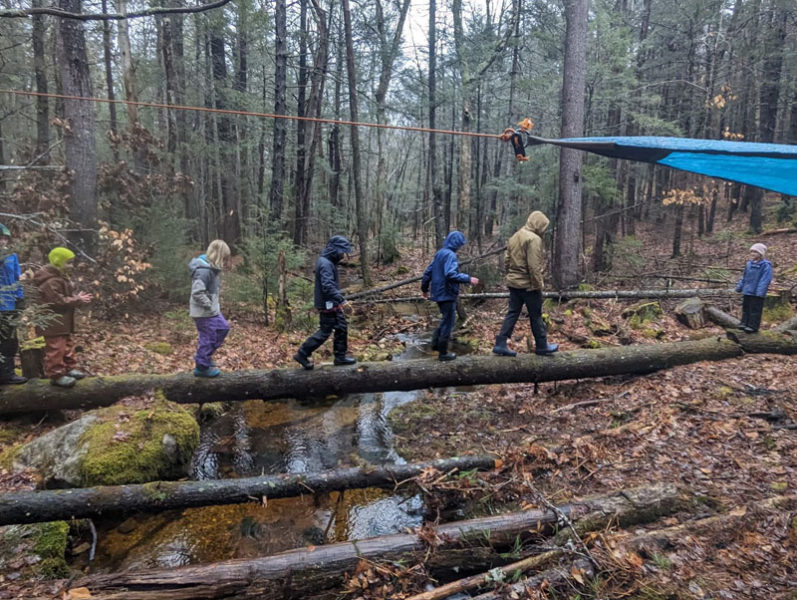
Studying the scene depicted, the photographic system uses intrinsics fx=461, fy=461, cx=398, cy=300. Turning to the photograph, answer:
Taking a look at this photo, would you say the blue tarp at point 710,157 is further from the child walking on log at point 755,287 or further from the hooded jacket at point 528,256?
the child walking on log at point 755,287

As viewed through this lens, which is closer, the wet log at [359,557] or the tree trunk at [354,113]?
the wet log at [359,557]

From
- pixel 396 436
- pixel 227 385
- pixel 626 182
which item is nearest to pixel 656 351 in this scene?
pixel 396 436

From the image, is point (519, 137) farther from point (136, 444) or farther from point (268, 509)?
point (136, 444)

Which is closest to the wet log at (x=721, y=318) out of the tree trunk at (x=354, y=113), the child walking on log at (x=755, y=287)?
the child walking on log at (x=755, y=287)

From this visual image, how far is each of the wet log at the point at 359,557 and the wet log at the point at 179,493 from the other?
3.24 ft

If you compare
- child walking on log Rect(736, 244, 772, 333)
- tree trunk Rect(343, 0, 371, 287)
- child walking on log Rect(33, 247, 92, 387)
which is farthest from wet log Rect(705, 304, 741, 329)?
child walking on log Rect(33, 247, 92, 387)

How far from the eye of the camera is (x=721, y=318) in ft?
31.5

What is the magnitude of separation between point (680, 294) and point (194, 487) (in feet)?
35.3

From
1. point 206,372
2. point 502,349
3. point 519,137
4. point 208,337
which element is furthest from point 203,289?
point 519,137

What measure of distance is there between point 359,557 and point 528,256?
4519mm

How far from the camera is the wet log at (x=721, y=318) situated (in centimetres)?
926

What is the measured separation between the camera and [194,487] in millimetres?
4547

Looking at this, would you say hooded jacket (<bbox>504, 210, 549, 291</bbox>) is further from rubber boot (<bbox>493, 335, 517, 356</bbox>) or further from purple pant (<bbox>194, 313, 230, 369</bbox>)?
purple pant (<bbox>194, 313, 230, 369</bbox>)

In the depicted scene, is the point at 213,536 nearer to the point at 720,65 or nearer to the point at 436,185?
the point at 436,185
